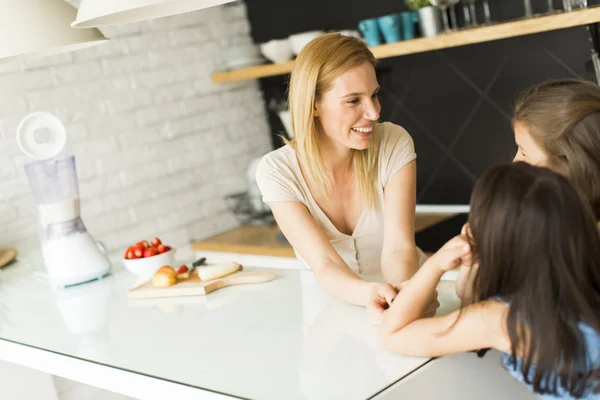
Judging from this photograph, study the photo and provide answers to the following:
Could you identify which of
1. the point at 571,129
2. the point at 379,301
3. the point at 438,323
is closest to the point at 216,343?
the point at 379,301

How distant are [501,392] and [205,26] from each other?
286 cm

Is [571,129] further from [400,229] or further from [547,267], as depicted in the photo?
[400,229]

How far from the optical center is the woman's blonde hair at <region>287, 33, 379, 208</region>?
2.14 meters

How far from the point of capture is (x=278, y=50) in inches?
148

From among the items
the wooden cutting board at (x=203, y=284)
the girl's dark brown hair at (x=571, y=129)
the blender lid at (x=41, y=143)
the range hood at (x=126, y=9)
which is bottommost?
the wooden cutting board at (x=203, y=284)

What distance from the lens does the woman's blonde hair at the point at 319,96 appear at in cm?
214

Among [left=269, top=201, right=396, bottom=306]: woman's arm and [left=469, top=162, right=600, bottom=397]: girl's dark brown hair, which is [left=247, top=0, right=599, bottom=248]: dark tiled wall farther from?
[left=469, top=162, right=600, bottom=397]: girl's dark brown hair

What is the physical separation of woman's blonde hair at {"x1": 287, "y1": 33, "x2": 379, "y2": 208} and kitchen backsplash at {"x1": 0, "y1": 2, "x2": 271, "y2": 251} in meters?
1.48

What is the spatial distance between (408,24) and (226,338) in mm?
1900

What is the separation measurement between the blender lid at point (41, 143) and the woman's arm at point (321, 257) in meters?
1.03

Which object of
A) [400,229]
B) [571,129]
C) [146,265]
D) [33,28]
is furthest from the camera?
[146,265]

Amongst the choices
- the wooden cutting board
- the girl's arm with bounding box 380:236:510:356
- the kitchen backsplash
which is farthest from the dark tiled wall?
the girl's arm with bounding box 380:236:510:356

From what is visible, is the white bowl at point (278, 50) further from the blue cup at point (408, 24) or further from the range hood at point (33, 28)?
the range hood at point (33, 28)

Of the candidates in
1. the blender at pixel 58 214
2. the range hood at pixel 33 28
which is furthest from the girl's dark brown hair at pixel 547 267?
the blender at pixel 58 214
